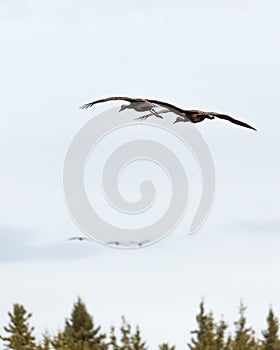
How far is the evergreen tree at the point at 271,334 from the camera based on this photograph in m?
152

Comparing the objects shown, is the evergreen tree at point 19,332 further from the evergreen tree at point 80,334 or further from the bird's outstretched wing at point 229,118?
the bird's outstretched wing at point 229,118

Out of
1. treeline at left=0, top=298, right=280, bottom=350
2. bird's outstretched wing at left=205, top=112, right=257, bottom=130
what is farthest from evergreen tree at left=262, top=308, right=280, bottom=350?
bird's outstretched wing at left=205, top=112, right=257, bottom=130

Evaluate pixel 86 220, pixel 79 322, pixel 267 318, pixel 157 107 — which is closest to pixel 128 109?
pixel 157 107

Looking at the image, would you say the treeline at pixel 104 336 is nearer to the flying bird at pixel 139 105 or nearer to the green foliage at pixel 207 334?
the green foliage at pixel 207 334

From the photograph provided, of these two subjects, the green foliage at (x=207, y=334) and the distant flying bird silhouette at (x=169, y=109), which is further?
the green foliage at (x=207, y=334)

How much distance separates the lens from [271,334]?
6083 inches

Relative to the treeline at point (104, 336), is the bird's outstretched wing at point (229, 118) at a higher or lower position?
lower

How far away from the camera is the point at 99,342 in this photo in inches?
5733

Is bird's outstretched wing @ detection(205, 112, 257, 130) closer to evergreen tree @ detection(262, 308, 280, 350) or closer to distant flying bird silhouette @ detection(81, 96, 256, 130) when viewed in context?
distant flying bird silhouette @ detection(81, 96, 256, 130)

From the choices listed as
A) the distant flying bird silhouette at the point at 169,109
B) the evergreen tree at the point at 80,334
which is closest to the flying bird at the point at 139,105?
the distant flying bird silhouette at the point at 169,109

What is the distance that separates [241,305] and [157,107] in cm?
11396

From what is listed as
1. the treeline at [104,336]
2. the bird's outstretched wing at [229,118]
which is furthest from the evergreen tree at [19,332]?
the bird's outstretched wing at [229,118]

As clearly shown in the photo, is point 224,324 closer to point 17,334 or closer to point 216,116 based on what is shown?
point 17,334

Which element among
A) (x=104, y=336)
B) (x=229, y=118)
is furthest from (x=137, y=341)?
(x=229, y=118)
